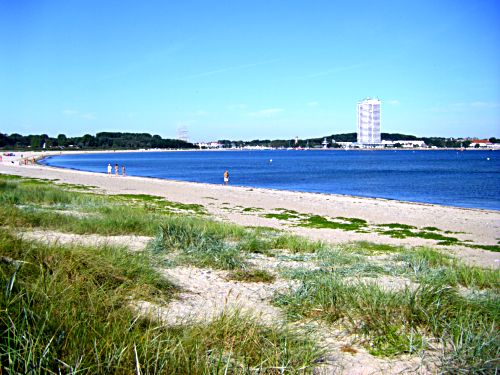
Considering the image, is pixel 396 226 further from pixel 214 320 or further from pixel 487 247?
pixel 214 320

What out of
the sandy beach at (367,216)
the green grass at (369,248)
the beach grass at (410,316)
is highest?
the beach grass at (410,316)

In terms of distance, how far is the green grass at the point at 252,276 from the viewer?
791 cm

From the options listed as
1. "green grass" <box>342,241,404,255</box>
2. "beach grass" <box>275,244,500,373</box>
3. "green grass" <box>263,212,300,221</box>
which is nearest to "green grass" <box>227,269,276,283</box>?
"beach grass" <box>275,244,500,373</box>

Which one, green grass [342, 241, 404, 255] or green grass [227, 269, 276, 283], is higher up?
green grass [227, 269, 276, 283]

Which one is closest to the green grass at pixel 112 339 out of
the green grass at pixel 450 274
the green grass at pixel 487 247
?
the green grass at pixel 450 274

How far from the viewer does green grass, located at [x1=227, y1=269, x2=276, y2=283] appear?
7906 millimetres

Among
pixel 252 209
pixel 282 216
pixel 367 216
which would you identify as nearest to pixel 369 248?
pixel 282 216

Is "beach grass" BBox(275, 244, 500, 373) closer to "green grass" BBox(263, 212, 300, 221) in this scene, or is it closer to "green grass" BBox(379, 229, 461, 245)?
"green grass" BBox(379, 229, 461, 245)

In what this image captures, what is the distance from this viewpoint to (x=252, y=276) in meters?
8.04

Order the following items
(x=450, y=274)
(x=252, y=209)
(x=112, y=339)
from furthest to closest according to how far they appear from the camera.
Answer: (x=252, y=209), (x=450, y=274), (x=112, y=339)

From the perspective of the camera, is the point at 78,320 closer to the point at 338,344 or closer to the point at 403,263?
the point at 338,344

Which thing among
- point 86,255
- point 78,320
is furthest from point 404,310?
point 86,255

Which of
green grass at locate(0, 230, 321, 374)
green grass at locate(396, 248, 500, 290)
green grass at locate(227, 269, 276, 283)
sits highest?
green grass at locate(0, 230, 321, 374)

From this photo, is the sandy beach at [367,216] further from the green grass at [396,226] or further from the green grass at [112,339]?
the green grass at [112,339]
